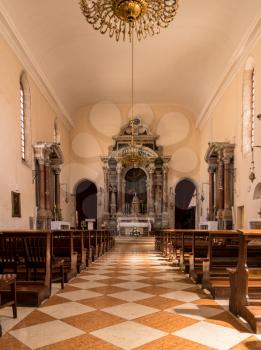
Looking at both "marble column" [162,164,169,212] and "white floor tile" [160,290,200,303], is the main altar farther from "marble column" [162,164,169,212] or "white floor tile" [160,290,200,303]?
"white floor tile" [160,290,200,303]

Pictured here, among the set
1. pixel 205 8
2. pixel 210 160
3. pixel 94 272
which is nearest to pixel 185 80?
pixel 210 160

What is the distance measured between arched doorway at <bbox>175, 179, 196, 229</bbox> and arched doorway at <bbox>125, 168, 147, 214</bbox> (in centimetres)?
242

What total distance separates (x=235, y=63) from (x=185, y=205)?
39.6 feet

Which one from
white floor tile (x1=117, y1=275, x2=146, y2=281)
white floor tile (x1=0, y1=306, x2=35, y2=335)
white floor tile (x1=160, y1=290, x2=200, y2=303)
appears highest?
white floor tile (x1=0, y1=306, x2=35, y2=335)

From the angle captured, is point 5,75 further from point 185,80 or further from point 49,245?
point 185,80

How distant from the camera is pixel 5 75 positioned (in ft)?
41.5

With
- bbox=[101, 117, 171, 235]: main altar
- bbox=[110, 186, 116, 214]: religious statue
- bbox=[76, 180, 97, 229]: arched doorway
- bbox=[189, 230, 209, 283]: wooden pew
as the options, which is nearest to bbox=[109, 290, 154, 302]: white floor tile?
bbox=[189, 230, 209, 283]: wooden pew

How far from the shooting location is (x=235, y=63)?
51.0ft

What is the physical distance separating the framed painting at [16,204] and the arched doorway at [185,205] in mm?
13874

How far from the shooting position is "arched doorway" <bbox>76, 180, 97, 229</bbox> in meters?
25.7

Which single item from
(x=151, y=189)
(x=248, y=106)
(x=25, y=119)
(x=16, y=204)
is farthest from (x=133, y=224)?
(x=248, y=106)

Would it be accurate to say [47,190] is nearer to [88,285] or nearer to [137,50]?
[137,50]

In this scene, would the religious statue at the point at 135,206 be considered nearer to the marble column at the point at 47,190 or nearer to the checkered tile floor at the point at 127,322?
the marble column at the point at 47,190

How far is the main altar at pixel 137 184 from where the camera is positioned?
77.6 ft
